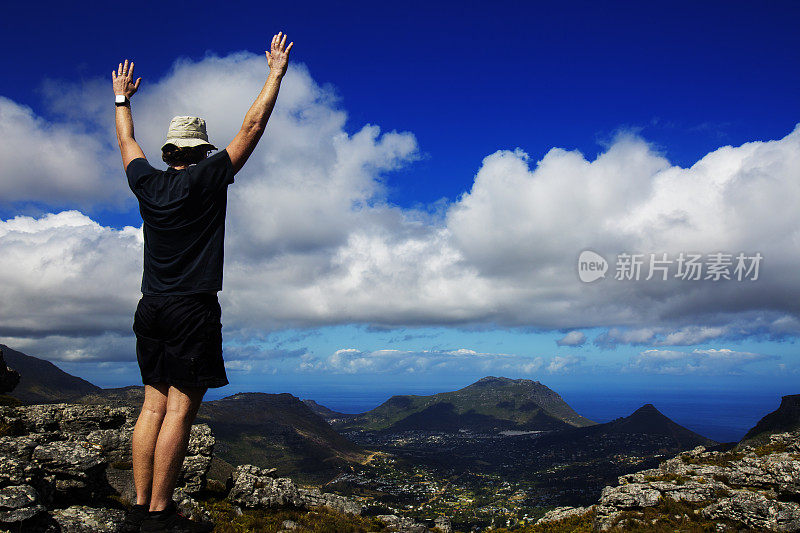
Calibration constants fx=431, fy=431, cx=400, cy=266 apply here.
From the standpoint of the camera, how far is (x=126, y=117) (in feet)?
20.4

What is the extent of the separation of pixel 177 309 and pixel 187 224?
1.04 m

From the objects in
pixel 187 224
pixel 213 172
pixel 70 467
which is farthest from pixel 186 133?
pixel 70 467

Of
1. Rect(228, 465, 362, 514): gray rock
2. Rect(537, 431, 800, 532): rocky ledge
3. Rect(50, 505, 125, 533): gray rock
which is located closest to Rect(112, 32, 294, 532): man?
Rect(50, 505, 125, 533): gray rock

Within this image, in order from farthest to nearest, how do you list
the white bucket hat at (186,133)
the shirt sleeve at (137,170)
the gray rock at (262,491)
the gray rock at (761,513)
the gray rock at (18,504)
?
the gray rock at (761,513) → the gray rock at (262,491) → the gray rock at (18,504) → the white bucket hat at (186,133) → the shirt sleeve at (137,170)

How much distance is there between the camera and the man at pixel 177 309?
16.8 ft

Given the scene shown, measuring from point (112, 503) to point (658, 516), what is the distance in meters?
24.4

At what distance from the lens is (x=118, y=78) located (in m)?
6.39

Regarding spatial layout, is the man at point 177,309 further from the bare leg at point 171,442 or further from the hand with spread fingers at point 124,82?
the hand with spread fingers at point 124,82

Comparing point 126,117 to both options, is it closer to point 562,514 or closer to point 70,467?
point 70,467

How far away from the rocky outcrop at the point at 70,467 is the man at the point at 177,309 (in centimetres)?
288

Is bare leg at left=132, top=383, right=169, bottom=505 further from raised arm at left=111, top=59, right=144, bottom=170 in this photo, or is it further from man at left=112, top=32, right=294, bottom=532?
raised arm at left=111, top=59, right=144, bottom=170

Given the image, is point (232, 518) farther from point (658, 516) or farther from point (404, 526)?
point (658, 516)

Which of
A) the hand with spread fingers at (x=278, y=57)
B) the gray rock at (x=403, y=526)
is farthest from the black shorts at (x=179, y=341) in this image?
the gray rock at (x=403, y=526)

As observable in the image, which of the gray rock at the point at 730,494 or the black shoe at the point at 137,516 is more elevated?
the black shoe at the point at 137,516
